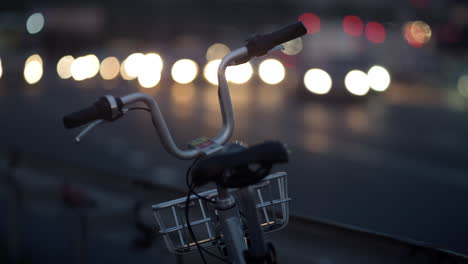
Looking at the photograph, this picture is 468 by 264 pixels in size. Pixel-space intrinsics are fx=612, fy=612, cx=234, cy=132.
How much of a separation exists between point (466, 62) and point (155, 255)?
87.8 ft

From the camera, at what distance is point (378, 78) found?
18422mm

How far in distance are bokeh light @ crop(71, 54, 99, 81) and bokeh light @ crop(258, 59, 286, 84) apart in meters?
9.31

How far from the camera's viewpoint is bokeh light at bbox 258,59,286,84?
73.3ft

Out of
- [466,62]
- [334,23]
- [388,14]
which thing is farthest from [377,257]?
[388,14]

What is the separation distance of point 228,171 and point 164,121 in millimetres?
386

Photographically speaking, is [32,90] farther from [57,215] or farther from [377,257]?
[377,257]

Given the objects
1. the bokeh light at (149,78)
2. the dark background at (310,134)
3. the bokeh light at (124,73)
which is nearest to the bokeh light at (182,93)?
the dark background at (310,134)

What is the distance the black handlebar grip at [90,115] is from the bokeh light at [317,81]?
51.2 ft

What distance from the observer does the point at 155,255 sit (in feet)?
11.1

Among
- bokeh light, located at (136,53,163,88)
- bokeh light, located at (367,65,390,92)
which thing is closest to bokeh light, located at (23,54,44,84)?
bokeh light, located at (136,53,163,88)

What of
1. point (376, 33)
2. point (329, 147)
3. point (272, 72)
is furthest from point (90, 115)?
point (376, 33)

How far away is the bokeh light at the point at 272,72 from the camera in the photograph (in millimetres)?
22344

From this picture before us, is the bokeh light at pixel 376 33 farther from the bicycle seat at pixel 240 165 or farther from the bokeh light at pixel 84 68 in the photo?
the bicycle seat at pixel 240 165

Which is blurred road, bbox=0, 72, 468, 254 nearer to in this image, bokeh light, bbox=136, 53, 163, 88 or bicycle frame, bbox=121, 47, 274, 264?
bicycle frame, bbox=121, 47, 274, 264
